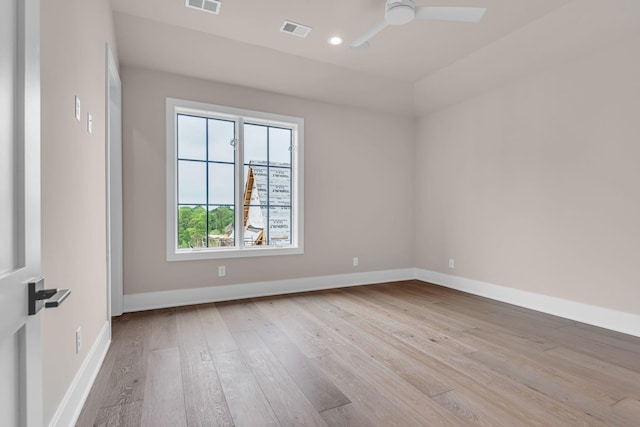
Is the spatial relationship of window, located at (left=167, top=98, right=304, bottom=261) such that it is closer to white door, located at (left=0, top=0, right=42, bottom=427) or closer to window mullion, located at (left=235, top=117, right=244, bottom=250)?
window mullion, located at (left=235, top=117, right=244, bottom=250)

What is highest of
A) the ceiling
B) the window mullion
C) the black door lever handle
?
the ceiling

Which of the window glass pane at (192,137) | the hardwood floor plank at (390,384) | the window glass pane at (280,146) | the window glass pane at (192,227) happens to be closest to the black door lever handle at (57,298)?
the hardwood floor plank at (390,384)

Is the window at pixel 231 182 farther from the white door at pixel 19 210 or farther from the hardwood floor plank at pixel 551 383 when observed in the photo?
the white door at pixel 19 210

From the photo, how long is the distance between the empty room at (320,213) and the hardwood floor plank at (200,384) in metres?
0.02

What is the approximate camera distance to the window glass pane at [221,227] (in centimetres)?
390

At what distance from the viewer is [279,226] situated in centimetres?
435

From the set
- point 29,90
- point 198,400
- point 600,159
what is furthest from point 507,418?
point 600,159

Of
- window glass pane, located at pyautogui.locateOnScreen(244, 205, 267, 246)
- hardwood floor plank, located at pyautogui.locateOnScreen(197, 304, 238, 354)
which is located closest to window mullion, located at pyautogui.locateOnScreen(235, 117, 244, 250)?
window glass pane, located at pyautogui.locateOnScreen(244, 205, 267, 246)

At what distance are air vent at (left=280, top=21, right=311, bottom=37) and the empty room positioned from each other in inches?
2.4

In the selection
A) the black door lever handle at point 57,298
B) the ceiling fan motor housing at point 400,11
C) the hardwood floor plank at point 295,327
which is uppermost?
the ceiling fan motor housing at point 400,11

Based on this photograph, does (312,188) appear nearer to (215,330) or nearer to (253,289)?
(253,289)

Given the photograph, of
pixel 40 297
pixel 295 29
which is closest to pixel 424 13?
pixel 295 29

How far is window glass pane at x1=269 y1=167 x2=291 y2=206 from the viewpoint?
4.30 meters

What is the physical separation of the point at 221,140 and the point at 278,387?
2.96m
